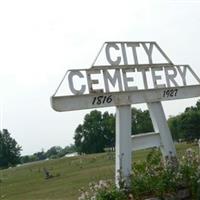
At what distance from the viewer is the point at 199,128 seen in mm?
63219

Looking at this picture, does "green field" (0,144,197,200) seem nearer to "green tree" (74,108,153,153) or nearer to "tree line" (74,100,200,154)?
"tree line" (74,100,200,154)

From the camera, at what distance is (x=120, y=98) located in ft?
32.4

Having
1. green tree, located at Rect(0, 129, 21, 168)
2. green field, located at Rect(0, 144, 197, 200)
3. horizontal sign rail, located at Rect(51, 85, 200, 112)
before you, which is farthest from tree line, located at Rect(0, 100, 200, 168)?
horizontal sign rail, located at Rect(51, 85, 200, 112)

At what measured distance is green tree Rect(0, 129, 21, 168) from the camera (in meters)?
95.9

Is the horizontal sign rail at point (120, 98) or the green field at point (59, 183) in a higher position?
the horizontal sign rail at point (120, 98)

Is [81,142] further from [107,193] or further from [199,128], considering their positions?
[107,193]

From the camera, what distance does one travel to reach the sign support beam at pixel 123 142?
9641 mm

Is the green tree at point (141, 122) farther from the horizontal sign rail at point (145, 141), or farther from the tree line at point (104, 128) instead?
the horizontal sign rail at point (145, 141)

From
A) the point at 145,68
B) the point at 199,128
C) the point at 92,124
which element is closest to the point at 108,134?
the point at 92,124

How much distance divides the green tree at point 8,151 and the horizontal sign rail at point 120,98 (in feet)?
285

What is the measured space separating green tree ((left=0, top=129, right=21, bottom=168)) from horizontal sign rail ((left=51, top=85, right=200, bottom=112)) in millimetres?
86866

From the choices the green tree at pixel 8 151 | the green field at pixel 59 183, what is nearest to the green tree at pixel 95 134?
the green tree at pixel 8 151

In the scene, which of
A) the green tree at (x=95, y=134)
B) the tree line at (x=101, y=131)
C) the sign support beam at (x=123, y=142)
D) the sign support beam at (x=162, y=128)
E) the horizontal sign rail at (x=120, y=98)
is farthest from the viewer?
the green tree at (x=95, y=134)

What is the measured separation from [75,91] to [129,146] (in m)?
1.55
